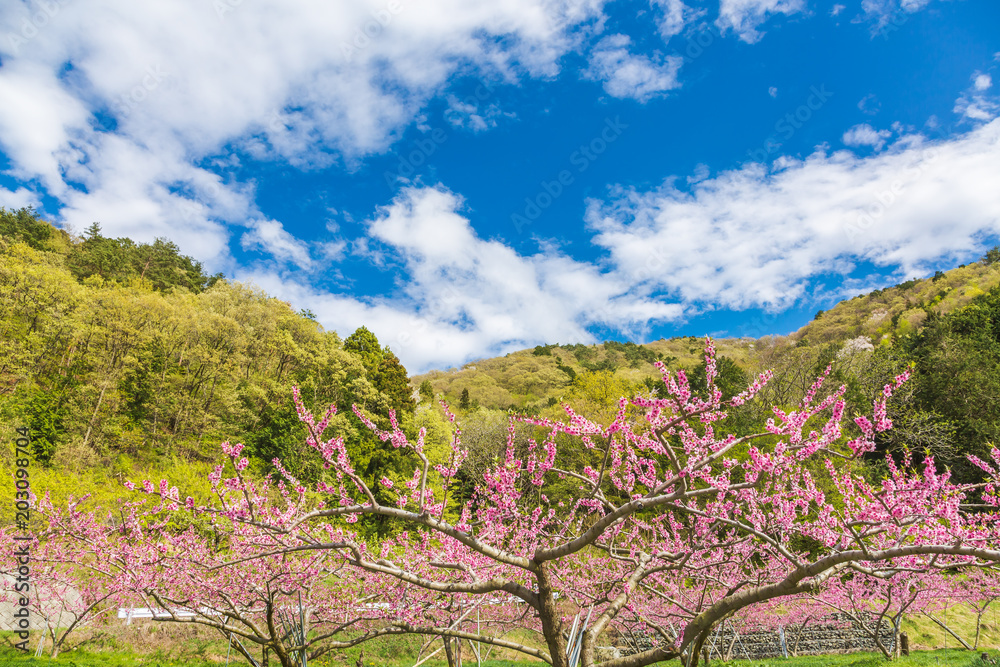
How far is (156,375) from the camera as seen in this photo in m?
27.0

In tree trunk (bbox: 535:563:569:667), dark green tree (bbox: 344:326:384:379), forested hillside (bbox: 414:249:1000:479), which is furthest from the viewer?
dark green tree (bbox: 344:326:384:379)

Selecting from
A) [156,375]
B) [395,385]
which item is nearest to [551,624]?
[156,375]

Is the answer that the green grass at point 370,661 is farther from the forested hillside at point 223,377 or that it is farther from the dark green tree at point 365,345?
the dark green tree at point 365,345

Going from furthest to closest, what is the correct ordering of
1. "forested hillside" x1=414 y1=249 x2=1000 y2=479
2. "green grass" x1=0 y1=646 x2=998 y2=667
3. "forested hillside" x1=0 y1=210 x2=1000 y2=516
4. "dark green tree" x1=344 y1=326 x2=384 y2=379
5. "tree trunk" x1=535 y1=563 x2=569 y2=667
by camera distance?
"dark green tree" x1=344 y1=326 x2=384 y2=379
"forested hillside" x1=414 y1=249 x2=1000 y2=479
"forested hillside" x1=0 y1=210 x2=1000 y2=516
"green grass" x1=0 y1=646 x2=998 y2=667
"tree trunk" x1=535 y1=563 x2=569 y2=667

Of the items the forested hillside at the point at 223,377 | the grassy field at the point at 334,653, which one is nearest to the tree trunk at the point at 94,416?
the forested hillside at the point at 223,377

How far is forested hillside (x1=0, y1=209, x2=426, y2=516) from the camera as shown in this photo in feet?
77.2

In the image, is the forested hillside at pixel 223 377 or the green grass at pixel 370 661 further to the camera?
the forested hillside at pixel 223 377

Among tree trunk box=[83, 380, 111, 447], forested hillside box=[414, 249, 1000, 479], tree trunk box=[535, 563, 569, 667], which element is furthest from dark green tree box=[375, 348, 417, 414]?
tree trunk box=[535, 563, 569, 667]

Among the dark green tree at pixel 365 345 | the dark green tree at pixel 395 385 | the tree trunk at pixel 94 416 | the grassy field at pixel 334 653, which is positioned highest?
the dark green tree at pixel 365 345

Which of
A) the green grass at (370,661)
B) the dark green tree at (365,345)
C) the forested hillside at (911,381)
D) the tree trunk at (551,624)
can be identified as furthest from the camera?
the dark green tree at (365,345)

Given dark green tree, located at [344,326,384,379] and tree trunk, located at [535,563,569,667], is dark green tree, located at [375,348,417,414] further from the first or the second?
tree trunk, located at [535,563,569,667]

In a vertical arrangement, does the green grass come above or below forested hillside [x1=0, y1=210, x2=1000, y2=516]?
below

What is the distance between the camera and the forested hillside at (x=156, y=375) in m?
23.5

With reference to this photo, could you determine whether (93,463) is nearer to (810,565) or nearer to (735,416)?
(810,565)
